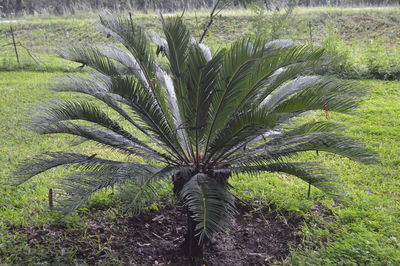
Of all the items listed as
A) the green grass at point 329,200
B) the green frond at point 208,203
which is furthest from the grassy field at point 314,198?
the green frond at point 208,203

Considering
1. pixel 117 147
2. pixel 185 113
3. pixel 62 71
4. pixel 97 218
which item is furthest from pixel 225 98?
pixel 62 71

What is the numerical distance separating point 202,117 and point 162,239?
4.36ft

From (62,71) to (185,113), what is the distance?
31.7 ft

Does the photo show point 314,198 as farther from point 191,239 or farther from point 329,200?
point 191,239

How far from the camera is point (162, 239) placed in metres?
4.15

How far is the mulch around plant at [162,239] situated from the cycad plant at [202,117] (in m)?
0.32

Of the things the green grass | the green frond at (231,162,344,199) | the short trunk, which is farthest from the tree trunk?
the green grass

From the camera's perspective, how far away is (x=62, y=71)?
12461mm

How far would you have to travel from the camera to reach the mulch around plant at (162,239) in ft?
12.5

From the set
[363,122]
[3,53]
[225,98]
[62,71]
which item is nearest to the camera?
[225,98]

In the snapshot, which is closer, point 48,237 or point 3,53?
point 48,237

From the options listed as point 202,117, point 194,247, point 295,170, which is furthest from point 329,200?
point 202,117

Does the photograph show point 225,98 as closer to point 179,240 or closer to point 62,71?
point 179,240

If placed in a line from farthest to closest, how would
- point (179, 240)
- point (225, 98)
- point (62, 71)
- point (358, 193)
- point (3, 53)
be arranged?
point (3, 53), point (62, 71), point (358, 193), point (179, 240), point (225, 98)
